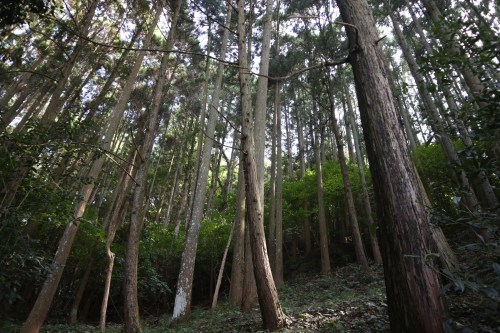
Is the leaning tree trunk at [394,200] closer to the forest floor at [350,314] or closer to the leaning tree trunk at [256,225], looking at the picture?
the forest floor at [350,314]

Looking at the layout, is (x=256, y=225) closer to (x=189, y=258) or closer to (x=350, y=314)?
(x=350, y=314)

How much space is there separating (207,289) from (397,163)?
1755cm

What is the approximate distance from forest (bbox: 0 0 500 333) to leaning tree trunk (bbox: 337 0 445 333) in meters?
0.01

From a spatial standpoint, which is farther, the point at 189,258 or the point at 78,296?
the point at 78,296

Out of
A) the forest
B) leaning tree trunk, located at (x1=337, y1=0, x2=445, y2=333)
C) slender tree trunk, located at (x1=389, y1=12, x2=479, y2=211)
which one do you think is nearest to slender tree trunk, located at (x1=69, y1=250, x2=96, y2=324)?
the forest

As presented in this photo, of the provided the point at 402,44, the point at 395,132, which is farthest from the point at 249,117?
the point at 402,44

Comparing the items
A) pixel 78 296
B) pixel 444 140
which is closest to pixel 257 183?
pixel 444 140

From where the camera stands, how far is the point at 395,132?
9.05 feet

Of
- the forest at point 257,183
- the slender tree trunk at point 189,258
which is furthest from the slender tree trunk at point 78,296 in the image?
the slender tree trunk at point 189,258

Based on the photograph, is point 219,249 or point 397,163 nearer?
point 397,163

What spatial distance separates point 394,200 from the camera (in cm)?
254

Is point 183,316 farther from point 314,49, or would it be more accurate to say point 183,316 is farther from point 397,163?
point 314,49

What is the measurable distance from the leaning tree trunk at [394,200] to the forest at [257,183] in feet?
0.04

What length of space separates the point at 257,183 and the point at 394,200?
241cm
